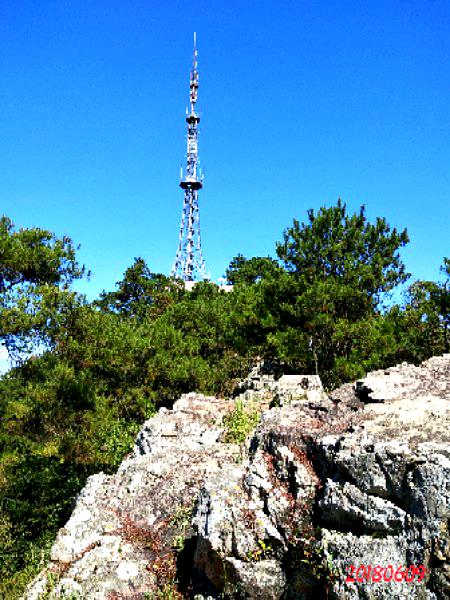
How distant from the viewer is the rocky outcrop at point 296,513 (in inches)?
173

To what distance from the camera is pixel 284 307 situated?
51.7 ft

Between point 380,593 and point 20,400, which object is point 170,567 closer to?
point 380,593

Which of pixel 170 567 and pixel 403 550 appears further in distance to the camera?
pixel 170 567

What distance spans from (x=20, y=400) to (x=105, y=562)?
10810 mm

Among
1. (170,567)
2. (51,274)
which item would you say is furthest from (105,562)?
(51,274)

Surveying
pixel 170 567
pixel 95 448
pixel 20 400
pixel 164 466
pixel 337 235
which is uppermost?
pixel 337 235

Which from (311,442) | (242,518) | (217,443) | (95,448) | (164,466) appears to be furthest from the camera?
(95,448)

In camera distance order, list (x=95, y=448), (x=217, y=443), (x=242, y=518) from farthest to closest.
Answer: (x=95, y=448) < (x=217, y=443) < (x=242, y=518)

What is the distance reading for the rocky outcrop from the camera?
14.4ft
